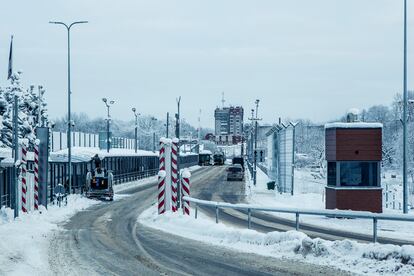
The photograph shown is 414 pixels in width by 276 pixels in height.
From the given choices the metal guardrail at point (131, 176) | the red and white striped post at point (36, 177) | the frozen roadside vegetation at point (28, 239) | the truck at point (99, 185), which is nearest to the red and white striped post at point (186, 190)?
the frozen roadside vegetation at point (28, 239)

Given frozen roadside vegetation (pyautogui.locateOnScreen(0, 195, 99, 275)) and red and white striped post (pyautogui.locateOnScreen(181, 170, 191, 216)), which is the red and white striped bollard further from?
frozen roadside vegetation (pyautogui.locateOnScreen(0, 195, 99, 275))

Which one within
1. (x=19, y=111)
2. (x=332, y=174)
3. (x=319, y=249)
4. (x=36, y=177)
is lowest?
(x=319, y=249)

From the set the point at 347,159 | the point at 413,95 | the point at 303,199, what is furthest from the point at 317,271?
the point at 413,95

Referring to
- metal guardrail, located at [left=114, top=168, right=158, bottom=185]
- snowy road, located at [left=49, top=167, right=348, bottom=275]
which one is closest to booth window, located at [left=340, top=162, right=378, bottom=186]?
snowy road, located at [left=49, top=167, right=348, bottom=275]

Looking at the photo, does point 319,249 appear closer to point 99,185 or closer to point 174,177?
point 174,177

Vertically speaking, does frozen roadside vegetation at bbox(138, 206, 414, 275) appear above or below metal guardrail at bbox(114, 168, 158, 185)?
above

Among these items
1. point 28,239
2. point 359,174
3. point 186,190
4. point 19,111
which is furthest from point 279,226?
point 19,111

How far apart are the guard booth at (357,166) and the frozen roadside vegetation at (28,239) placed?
1297cm

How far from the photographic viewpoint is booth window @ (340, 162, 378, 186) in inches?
1166

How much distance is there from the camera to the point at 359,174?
2970 cm

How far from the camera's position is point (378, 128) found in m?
29.8

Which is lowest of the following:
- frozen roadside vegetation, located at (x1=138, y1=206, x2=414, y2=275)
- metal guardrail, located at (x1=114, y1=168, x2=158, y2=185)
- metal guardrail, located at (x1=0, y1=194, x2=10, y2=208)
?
metal guardrail, located at (x1=114, y1=168, x2=158, y2=185)

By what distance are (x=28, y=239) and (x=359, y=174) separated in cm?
1695

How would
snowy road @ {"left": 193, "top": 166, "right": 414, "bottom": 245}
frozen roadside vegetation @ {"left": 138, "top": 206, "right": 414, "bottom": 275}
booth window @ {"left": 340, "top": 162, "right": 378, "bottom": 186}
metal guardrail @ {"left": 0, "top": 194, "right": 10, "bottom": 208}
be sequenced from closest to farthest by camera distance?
frozen roadside vegetation @ {"left": 138, "top": 206, "right": 414, "bottom": 275} < snowy road @ {"left": 193, "top": 166, "right": 414, "bottom": 245} < metal guardrail @ {"left": 0, "top": 194, "right": 10, "bottom": 208} < booth window @ {"left": 340, "top": 162, "right": 378, "bottom": 186}
